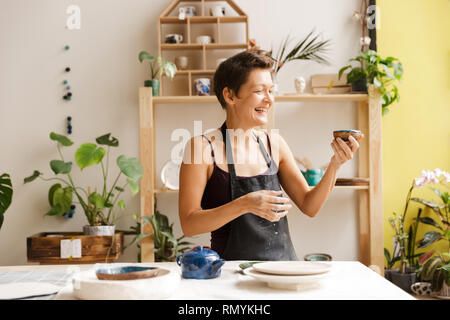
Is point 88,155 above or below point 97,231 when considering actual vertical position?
above

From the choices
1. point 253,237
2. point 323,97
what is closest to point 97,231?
point 253,237

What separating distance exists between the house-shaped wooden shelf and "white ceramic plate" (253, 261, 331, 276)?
2.24 meters

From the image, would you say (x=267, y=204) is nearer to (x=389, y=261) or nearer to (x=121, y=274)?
(x=121, y=274)

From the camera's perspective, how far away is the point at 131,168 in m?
3.01

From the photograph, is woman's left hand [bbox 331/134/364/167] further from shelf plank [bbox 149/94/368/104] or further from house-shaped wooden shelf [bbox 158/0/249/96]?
house-shaped wooden shelf [bbox 158/0/249/96]

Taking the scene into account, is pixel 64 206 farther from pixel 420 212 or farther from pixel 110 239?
pixel 420 212

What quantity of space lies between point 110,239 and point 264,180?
5.20 ft

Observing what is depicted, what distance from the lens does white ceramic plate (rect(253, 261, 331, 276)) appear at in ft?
3.64

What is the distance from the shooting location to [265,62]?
1.77 metres

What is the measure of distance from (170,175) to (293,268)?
7.54 ft

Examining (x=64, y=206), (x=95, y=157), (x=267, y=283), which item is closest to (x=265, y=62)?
(x=267, y=283)

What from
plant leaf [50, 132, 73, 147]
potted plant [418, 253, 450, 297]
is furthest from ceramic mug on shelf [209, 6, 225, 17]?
potted plant [418, 253, 450, 297]

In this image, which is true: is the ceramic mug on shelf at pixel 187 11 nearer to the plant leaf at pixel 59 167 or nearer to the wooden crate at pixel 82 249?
the plant leaf at pixel 59 167
